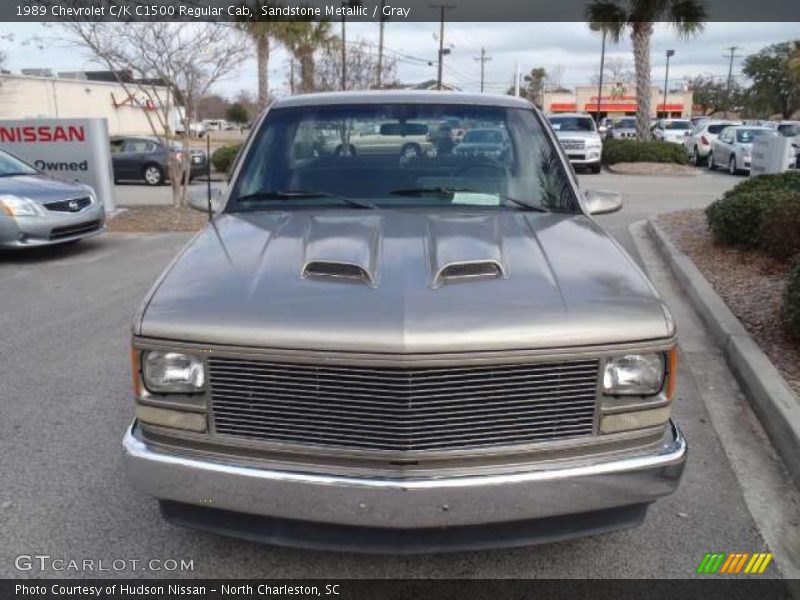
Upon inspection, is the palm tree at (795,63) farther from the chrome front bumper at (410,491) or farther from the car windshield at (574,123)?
the chrome front bumper at (410,491)

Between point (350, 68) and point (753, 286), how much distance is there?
30197 mm

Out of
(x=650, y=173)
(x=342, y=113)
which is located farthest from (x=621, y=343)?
(x=650, y=173)

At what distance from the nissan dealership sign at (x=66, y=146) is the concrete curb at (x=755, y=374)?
1008 centimetres

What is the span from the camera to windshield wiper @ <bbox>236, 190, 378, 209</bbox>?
3.48m

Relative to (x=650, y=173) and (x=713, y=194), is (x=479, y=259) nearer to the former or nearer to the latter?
(x=713, y=194)

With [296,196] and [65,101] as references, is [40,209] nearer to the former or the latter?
[296,196]

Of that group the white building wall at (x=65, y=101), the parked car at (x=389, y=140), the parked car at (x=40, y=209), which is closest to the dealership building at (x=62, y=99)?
the white building wall at (x=65, y=101)

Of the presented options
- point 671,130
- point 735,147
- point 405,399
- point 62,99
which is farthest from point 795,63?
point 62,99

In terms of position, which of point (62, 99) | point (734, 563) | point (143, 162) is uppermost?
point (62, 99)

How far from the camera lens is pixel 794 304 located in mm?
4594

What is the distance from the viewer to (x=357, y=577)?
9.19 ft

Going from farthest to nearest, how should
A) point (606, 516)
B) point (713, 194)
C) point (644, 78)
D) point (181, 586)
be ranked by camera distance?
1. point (644, 78)
2. point (713, 194)
3. point (181, 586)
4. point (606, 516)

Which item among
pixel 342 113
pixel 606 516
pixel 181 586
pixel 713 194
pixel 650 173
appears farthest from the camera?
pixel 650 173

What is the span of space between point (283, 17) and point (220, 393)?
2516 centimetres
